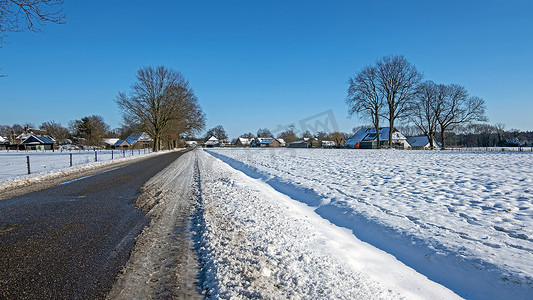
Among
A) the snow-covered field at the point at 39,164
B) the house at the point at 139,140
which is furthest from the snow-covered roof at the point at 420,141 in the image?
the house at the point at 139,140

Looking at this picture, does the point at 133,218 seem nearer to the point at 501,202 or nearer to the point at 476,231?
the point at 476,231

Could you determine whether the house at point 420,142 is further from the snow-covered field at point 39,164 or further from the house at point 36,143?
the house at point 36,143

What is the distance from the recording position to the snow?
9.02 ft

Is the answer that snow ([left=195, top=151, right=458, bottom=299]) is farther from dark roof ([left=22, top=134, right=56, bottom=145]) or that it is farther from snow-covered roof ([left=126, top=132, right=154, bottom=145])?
dark roof ([left=22, top=134, right=56, bottom=145])

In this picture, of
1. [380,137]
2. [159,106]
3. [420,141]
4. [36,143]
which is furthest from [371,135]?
[36,143]

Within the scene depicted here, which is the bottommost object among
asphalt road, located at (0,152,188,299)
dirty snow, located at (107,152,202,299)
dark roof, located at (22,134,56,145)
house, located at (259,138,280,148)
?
dirty snow, located at (107,152,202,299)

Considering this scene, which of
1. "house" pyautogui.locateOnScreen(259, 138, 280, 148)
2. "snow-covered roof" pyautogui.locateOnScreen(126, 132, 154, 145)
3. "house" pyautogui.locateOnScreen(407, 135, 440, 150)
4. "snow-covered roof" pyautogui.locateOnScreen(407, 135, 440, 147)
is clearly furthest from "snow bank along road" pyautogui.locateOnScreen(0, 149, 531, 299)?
"house" pyautogui.locateOnScreen(259, 138, 280, 148)

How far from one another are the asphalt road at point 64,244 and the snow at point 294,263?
1.20 m

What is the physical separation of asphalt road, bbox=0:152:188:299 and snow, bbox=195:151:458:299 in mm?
1199

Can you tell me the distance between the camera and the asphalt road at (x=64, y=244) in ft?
9.35

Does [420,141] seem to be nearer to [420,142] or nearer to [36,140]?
[420,142]

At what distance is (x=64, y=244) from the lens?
160 inches

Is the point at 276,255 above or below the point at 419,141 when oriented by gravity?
below

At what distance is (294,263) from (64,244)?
351 cm
